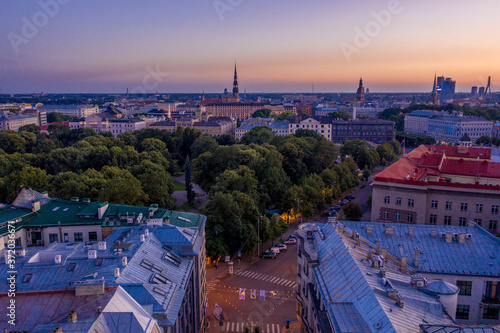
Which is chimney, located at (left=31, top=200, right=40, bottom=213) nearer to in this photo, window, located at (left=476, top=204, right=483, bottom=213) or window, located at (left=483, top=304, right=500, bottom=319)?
window, located at (left=483, top=304, right=500, bottom=319)

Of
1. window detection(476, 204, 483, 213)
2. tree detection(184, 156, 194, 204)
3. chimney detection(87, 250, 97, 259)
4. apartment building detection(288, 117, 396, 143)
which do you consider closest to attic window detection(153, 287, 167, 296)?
chimney detection(87, 250, 97, 259)

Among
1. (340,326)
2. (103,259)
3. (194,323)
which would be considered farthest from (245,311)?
(340,326)

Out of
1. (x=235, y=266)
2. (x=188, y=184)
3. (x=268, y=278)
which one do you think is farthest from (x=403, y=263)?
(x=188, y=184)

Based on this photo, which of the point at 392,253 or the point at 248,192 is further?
the point at 248,192

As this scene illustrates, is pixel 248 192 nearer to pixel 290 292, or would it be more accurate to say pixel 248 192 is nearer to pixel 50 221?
pixel 290 292

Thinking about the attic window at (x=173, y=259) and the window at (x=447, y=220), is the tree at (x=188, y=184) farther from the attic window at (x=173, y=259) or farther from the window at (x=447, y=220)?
the window at (x=447, y=220)

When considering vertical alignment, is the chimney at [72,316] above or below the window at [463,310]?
above

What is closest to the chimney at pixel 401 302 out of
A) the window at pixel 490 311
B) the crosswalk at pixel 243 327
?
the window at pixel 490 311
